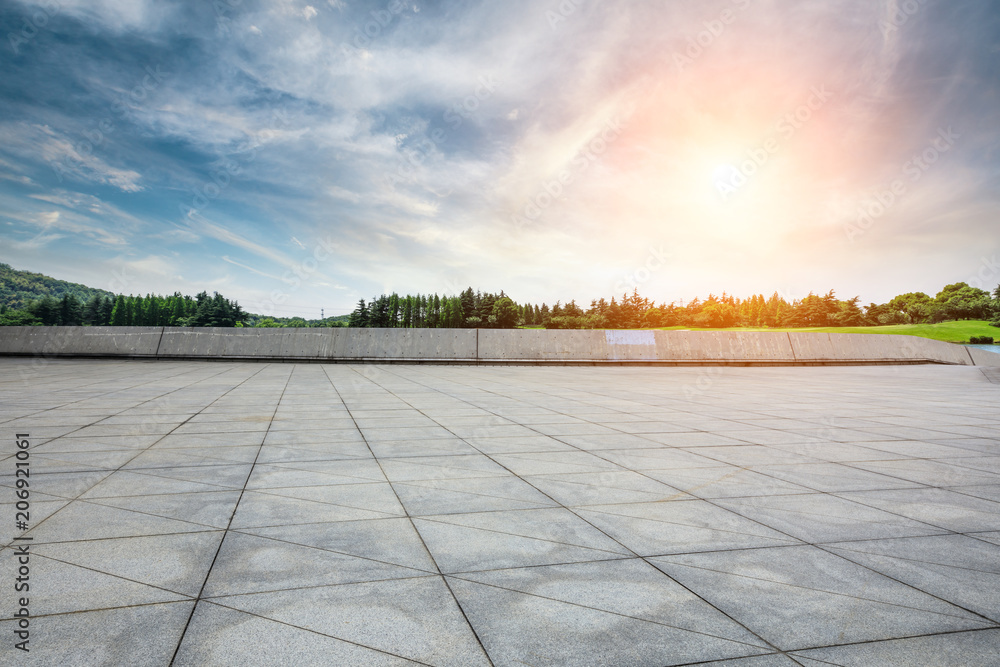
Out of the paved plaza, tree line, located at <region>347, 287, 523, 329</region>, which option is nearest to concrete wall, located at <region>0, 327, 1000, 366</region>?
the paved plaza

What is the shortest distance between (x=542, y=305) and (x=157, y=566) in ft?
531

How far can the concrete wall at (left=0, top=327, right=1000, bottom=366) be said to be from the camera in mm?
24297

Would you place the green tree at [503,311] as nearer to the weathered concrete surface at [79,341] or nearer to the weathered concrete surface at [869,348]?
the weathered concrete surface at [869,348]

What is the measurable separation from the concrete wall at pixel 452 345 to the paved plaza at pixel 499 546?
19454mm

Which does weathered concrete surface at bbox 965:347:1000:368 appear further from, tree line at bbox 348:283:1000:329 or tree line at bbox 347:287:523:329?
tree line at bbox 347:287:523:329

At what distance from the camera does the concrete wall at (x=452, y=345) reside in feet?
79.7

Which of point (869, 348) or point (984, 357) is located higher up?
point (869, 348)

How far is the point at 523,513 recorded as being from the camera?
3.92 metres

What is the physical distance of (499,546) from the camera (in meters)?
3.26

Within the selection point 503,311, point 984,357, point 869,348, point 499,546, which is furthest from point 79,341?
point 503,311

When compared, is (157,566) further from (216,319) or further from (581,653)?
(216,319)

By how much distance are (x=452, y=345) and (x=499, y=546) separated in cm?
2401

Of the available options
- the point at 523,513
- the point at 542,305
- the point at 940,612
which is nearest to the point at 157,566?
the point at 523,513

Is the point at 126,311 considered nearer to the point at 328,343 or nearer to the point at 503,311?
the point at 503,311
